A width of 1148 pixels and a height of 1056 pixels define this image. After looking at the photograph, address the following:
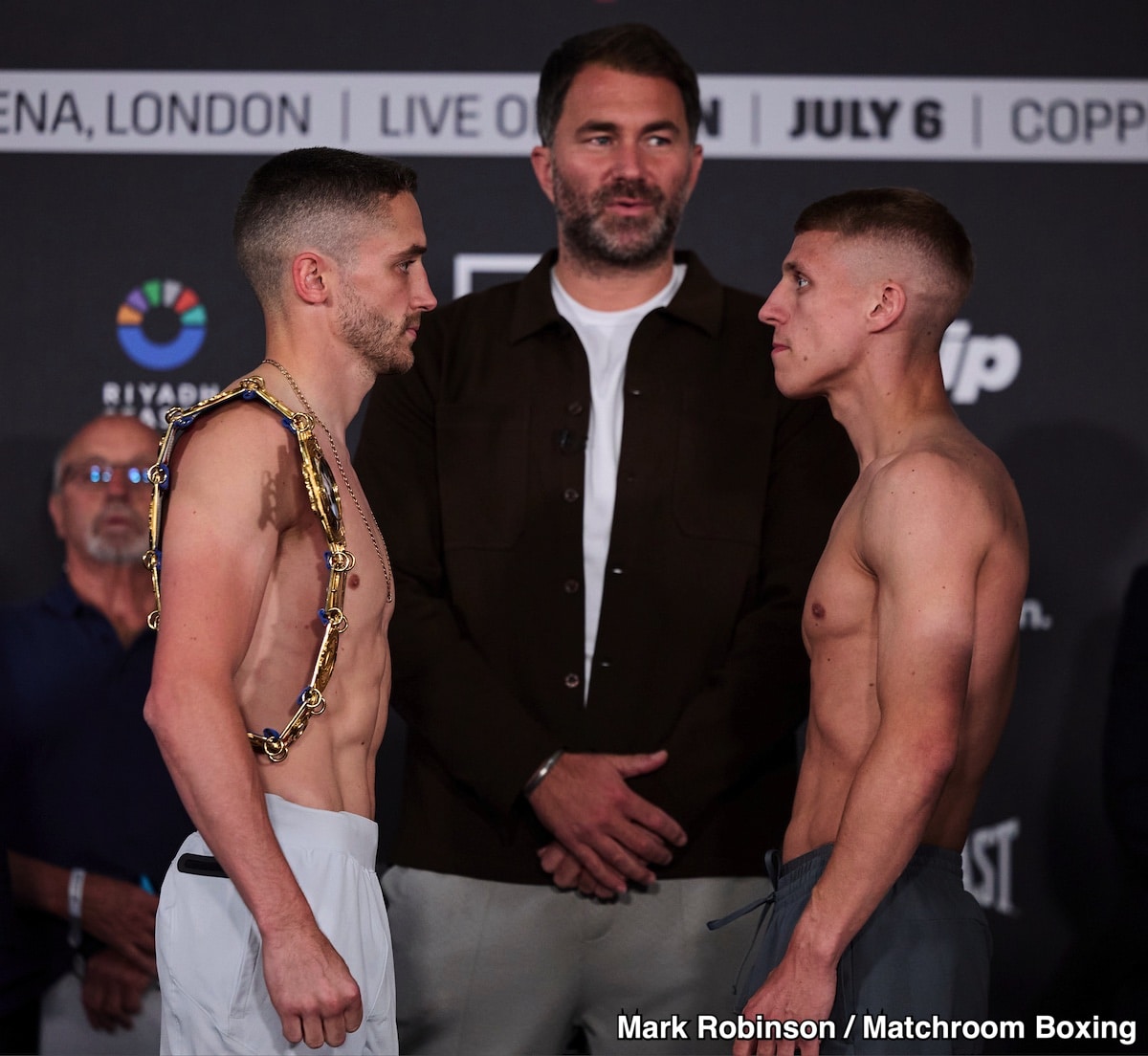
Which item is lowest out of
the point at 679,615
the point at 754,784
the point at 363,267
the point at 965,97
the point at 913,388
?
the point at 754,784

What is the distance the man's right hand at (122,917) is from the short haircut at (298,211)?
5.61 feet

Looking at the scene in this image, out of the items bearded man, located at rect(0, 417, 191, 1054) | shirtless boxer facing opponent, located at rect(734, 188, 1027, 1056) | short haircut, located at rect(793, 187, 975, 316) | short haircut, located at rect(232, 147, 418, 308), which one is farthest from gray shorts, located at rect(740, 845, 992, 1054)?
bearded man, located at rect(0, 417, 191, 1054)

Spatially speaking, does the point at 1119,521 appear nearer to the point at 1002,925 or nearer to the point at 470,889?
the point at 1002,925

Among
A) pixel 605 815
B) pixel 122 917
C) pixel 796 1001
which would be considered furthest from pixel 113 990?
pixel 796 1001

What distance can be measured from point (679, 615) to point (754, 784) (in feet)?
1.15

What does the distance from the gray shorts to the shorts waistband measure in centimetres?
66

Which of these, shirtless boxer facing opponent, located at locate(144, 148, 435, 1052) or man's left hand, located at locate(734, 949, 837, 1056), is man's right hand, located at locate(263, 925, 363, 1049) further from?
man's left hand, located at locate(734, 949, 837, 1056)

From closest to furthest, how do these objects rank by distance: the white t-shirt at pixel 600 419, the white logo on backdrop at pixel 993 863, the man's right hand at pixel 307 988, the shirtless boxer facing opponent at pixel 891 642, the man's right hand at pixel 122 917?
the man's right hand at pixel 307 988
the shirtless boxer facing opponent at pixel 891 642
the white t-shirt at pixel 600 419
the man's right hand at pixel 122 917
the white logo on backdrop at pixel 993 863

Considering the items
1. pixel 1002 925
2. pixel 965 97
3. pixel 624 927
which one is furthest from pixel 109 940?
pixel 965 97

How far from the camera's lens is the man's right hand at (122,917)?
129 inches

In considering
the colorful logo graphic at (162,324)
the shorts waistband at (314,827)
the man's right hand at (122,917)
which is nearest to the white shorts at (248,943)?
the shorts waistband at (314,827)

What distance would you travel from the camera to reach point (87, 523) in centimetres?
358

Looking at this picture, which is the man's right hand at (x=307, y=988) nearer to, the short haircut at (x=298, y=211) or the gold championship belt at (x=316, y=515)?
the gold championship belt at (x=316, y=515)

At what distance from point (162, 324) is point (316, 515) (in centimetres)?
182
